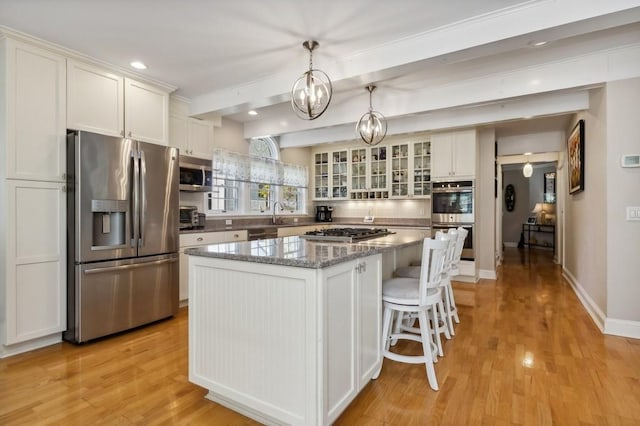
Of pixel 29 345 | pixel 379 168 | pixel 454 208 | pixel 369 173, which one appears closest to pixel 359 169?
pixel 369 173

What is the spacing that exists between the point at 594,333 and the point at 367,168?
4162mm

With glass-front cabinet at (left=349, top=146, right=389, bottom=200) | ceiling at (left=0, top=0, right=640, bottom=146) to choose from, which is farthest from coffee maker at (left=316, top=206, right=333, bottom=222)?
ceiling at (left=0, top=0, right=640, bottom=146)

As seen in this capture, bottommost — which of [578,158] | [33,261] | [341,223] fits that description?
[33,261]

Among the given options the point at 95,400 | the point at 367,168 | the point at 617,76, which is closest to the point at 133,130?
the point at 95,400

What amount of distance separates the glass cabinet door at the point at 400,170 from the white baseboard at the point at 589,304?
2790 millimetres

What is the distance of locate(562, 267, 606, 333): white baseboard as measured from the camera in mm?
3322

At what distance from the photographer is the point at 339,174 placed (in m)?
6.76

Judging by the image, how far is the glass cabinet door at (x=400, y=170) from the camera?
597 cm

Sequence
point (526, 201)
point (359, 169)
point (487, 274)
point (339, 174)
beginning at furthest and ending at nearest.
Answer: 1. point (526, 201)
2. point (339, 174)
3. point (359, 169)
4. point (487, 274)

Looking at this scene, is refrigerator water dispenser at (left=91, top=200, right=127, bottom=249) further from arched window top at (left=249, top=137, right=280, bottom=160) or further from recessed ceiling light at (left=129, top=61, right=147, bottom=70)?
arched window top at (left=249, top=137, right=280, bottom=160)

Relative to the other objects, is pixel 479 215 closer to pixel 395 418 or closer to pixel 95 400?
pixel 395 418

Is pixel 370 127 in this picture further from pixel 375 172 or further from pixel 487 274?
pixel 487 274

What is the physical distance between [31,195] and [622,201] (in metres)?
5.29

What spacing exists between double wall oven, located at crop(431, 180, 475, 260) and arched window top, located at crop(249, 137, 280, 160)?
2890 mm
